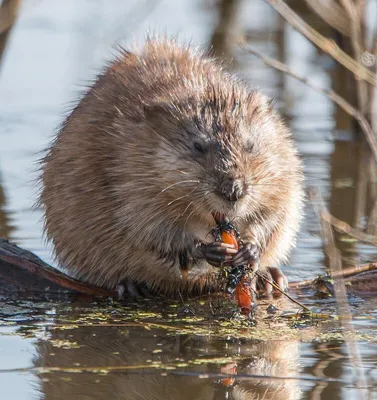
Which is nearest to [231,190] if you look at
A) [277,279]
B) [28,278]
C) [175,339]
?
[175,339]

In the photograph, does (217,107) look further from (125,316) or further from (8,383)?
(8,383)

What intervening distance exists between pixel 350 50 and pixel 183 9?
429 centimetres

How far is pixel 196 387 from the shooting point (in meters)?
3.96

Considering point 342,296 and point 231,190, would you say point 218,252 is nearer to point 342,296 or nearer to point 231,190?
point 231,190

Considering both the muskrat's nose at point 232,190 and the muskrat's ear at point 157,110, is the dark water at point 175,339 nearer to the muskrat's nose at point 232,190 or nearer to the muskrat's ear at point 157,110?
the muskrat's ear at point 157,110

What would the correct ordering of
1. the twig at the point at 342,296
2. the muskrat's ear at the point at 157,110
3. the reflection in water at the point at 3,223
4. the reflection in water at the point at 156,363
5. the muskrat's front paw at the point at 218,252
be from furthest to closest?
the reflection in water at the point at 3,223, the muskrat's ear at the point at 157,110, the muskrat's front paw at the point at 218,252, the reflection in water at the point at 156,363, the twig at the point at 342,296

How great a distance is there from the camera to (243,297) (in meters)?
4.99

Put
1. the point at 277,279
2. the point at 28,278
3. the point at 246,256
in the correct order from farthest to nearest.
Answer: the point at 277,279 → the point at 28,278 → the point at 246,256

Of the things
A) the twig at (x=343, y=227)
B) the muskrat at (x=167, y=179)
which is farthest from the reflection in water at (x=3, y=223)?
the twig at (x=343, y=227)

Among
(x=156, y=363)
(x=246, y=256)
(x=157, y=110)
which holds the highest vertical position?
(x=157, y=110)

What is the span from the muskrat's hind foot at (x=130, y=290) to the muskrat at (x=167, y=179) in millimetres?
15

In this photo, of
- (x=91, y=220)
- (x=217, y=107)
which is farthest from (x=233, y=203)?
(x=91, y=220)

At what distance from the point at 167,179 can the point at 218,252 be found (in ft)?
1.30

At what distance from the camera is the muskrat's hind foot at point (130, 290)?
5.34m
